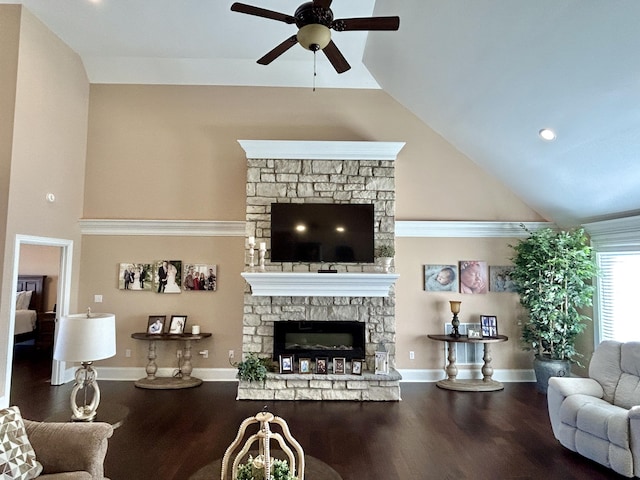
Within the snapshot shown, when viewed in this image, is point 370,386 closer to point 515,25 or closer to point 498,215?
point 498,215

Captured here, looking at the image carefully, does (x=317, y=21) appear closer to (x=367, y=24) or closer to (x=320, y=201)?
(x=367, y=24)

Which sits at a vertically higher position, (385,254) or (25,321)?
(385,254)

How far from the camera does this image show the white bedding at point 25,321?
6879 millimetres

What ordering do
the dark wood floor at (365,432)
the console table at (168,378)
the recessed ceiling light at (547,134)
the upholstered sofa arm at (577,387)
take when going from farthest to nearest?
the console table at (168,378) < the recessed ceiling light at (547,134) < the upholstered sofa arm at (577,387) < the dark wood floor at (365,432)

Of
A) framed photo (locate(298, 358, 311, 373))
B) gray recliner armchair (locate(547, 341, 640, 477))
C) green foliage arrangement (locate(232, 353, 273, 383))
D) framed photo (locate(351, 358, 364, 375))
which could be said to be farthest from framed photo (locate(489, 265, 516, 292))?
green foliage arrangement (locate(232, 353, 273, 383))

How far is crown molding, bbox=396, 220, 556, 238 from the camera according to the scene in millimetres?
5773

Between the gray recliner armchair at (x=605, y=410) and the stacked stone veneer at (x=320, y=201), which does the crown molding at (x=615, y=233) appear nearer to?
the gray recliner armchair at (x=605, y=410)

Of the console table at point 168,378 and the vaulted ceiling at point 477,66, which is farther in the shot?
the console table at point 168,378

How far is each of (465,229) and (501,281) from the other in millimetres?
960

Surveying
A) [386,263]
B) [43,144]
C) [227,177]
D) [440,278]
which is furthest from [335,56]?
[43,144]

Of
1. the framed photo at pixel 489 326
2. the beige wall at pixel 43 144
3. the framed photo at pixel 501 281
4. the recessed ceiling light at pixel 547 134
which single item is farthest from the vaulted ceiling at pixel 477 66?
the framed photo at pixel 489 326

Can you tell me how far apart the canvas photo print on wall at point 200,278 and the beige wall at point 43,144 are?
165 centimetres

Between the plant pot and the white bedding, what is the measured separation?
8634 millimetres

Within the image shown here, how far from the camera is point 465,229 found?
580 centimetres
